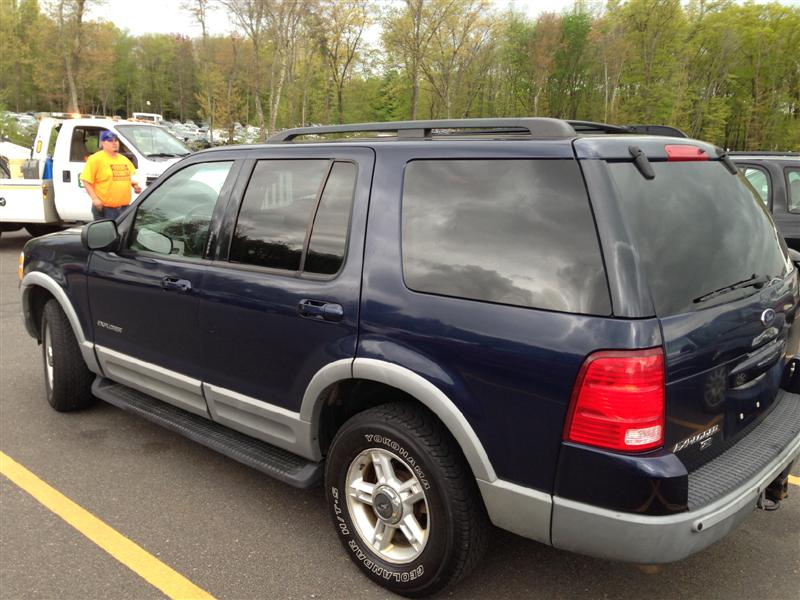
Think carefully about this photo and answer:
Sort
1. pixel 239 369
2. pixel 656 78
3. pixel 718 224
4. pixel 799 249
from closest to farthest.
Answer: pixel 718 224 → pixel 239 369 → pixel 799 249 → pixel 656 78

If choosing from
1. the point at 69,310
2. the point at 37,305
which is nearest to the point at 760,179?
the point at 69,310

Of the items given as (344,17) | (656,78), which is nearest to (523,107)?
(656,78)

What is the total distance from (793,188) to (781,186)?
0.13 metres

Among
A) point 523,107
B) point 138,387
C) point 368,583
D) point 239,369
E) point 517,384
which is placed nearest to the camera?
point 517,384

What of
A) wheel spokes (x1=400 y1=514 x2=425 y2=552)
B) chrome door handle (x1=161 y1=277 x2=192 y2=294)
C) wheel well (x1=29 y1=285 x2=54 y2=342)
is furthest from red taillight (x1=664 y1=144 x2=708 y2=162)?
wheel well (x1=29 y1=285 x2=54 y2=342)

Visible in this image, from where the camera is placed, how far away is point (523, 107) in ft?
211

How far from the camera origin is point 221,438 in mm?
3293

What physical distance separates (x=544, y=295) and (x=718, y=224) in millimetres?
844

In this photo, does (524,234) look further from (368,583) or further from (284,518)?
(284,518)

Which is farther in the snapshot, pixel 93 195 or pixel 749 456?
pixel 93 195

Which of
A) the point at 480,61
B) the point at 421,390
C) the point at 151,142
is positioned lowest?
the point at 421,390

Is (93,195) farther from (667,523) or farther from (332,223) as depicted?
(667,523)

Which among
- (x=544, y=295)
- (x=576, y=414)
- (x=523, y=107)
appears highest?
(x=523, y=107)

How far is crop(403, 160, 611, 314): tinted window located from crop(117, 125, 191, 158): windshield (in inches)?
350
